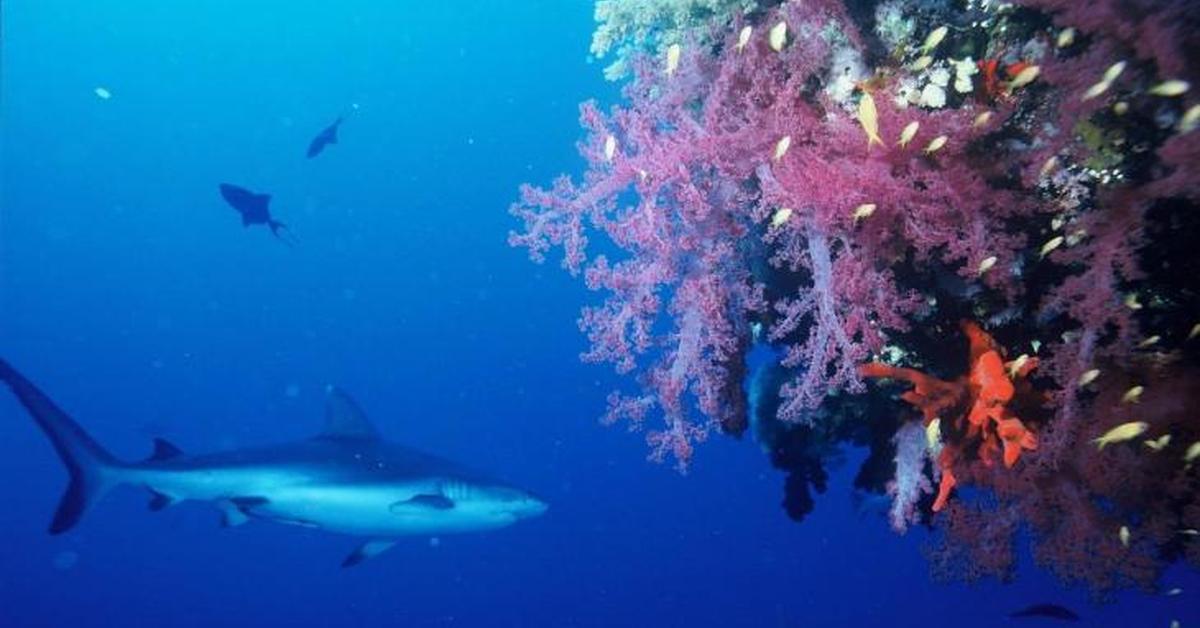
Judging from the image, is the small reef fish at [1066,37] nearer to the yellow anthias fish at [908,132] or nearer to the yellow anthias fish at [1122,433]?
the yellow anthias fish at [908,132]

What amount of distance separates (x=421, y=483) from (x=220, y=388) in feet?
238

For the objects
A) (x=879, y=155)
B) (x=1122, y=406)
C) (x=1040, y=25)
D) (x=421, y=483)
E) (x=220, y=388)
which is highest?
(x=220, y=388)

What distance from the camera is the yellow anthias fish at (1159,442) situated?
324cm

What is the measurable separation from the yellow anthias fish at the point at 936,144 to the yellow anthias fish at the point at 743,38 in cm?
116

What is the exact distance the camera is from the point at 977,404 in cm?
363

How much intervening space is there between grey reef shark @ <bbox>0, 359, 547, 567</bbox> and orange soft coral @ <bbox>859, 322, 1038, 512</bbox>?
6.26 metres

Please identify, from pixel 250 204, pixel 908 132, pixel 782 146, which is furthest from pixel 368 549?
pixel 908 132

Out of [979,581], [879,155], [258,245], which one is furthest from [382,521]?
[258,245]

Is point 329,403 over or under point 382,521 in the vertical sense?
over

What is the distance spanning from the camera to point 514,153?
10281cm

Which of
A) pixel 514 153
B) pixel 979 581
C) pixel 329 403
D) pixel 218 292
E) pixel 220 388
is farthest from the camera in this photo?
pixel 514 153

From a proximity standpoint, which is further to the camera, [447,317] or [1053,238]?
[447,317]

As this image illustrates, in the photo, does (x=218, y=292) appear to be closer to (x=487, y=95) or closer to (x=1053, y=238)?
(x=487, y=95)

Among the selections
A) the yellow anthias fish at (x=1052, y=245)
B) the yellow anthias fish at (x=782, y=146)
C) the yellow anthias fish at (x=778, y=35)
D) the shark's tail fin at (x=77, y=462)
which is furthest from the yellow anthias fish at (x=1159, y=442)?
the shark's tail fin at (x=77, y=462)
